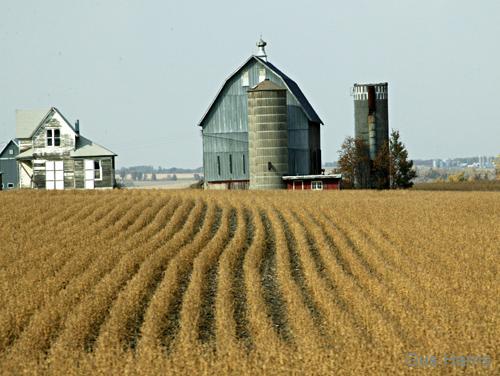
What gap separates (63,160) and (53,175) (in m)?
1.30

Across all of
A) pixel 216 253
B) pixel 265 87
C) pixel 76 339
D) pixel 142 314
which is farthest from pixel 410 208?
pixel 265 87

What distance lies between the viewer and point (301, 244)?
694 inches

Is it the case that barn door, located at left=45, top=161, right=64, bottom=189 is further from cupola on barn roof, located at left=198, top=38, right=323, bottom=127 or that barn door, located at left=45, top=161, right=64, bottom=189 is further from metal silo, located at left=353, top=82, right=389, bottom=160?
metal silo, located at left=353, top=82, right=389, bottom=160

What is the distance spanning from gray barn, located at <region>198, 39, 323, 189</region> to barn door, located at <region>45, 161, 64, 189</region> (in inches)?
412

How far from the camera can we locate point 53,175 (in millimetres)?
44906

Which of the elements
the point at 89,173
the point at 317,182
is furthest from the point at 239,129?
the point at 89,173

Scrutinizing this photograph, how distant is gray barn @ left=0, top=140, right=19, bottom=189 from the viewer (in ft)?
243

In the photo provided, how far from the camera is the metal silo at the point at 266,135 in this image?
42750 mm

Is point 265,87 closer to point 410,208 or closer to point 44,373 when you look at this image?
point 410,208

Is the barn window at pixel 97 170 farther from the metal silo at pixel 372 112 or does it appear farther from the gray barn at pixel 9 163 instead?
the gray barn at pixel 9 163

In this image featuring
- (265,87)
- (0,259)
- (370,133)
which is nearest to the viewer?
(0,259)

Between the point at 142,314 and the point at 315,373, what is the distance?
14.7 feet

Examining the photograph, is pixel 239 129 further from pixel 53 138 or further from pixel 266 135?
pixel 53 138

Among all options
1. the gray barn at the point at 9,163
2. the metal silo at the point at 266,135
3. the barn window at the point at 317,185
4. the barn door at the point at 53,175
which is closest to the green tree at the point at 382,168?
the barn window at the point at 317,185
